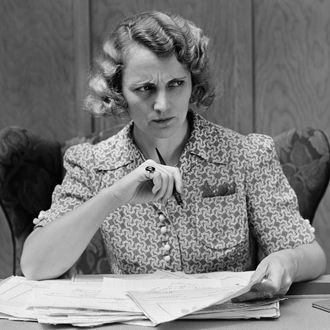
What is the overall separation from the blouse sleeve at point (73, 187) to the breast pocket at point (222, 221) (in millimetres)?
337

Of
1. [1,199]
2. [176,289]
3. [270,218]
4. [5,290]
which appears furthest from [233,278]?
[1,199]

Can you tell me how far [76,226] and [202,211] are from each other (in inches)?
14.8

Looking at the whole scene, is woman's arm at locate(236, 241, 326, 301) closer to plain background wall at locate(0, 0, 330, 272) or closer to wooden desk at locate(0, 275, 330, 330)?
wooden desk at locate(0, 275, 330, 330)

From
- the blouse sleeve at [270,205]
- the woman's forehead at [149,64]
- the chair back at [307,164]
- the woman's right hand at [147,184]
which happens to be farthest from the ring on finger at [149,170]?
the chair back at [307,164]

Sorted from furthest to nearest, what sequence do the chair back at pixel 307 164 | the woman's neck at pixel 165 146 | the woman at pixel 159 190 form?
the chair back at pixel 307 164 < the woman's neck at pixel 165 146 < the woman at pixel 159 190

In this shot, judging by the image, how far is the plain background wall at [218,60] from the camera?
2951 mm

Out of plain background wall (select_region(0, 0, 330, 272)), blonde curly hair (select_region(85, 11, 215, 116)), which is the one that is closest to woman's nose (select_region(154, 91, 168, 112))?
blonde curly hair (select_region(85, 11, 215, 116))

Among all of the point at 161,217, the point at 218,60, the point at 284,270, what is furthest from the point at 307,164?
the point at 218,60

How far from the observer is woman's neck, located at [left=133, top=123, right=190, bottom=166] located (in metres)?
2.02

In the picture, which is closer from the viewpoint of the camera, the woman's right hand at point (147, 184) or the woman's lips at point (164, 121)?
the woman's right hand at point (147, 184)

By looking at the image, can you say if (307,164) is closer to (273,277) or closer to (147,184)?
(147,184)

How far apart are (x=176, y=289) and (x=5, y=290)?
15.2 inches

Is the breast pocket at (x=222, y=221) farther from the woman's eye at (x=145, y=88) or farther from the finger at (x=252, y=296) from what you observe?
the finger at (x=252, y=296)

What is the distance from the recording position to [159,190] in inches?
66.2
